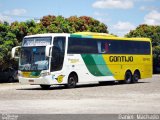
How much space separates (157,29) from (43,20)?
2295cm

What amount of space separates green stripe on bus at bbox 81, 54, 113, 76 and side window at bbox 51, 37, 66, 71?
7.05ft

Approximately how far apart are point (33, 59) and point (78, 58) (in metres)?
3.18

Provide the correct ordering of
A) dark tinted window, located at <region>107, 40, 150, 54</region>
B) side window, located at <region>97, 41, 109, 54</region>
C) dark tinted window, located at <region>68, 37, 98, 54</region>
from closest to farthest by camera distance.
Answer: dark tinted window, located at <region>68, 37, 98, 54</region>
side window, located at <region>97, 41, 109, 54</region>
dark tinted window, located at <region>107, 40, 150, 54</region>

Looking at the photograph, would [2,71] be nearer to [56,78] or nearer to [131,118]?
[56,78]

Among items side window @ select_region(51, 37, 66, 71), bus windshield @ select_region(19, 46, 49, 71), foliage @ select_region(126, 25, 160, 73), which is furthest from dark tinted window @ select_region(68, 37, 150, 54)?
foliage @ select_region(126, 25, 160, 73)

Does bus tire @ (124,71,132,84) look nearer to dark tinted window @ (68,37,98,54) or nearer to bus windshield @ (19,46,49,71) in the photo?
dark tinted window @ (68,37,98,54)

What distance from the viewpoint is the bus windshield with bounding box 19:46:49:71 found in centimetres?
2670

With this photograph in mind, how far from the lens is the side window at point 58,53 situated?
26.8 m

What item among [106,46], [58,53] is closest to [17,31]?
[106,46]

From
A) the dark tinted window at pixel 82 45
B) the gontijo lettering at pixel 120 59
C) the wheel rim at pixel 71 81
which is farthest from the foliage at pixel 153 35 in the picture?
the wheel rim at pixel 71 81

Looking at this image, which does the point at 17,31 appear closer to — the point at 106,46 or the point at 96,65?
the point at 106,46

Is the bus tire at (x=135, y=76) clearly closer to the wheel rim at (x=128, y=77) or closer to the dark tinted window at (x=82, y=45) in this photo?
the wheel rim at (x=128, y=77)

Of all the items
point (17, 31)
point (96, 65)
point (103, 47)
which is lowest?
point (96, 65)

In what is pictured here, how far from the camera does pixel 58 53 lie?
27.1 meters
